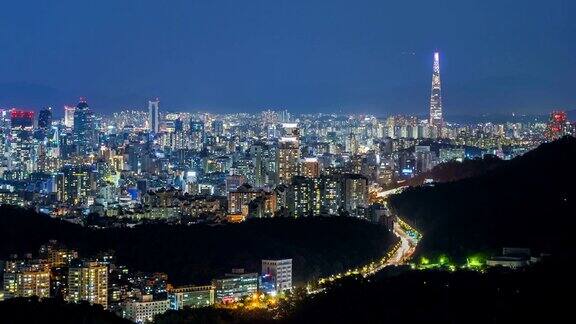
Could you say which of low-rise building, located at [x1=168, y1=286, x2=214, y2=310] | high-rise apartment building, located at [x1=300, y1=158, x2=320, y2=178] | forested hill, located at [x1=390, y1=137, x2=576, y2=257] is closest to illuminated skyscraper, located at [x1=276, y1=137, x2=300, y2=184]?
high-rise apartment building, located at [x1=300, y1=158, x2=320, y2=178]

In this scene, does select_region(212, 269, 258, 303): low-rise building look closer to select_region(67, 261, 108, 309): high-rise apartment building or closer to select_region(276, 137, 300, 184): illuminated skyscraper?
select_region(67, 261, 108, 309): high-rise apartment building

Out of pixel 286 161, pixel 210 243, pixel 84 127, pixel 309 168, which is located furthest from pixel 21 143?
pixel 210 243

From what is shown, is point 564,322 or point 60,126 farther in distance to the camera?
point 60,126

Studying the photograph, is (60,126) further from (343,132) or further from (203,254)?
(203,254)

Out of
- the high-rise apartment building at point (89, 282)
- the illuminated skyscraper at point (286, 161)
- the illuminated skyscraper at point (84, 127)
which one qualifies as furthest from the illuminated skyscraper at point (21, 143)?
the high-rise apartment building at point (89, 282)

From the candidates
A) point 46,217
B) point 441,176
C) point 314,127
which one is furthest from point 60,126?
point 46,217

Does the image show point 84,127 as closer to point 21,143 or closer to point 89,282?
point 21,143
